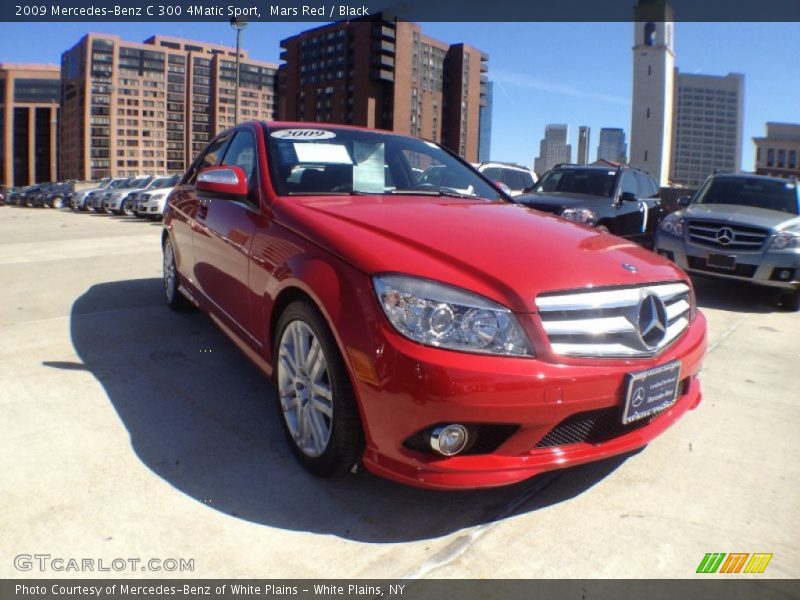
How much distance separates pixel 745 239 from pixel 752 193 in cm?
169

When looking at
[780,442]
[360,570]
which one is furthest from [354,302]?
[780,442]

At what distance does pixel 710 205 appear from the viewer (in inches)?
321

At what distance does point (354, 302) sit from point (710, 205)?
7.24 meters

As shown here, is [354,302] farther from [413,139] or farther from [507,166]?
[507,166]

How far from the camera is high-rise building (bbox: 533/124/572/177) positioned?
517 feet

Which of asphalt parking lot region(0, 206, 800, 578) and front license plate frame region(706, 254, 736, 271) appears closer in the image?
asphalt parking lot region(0, 206, 800, 578)

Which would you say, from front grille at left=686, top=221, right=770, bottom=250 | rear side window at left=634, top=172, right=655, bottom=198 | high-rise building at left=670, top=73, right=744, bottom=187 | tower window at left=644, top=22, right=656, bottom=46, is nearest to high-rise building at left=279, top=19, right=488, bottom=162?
tower window at left=644, top=22, right=656, bottom=46

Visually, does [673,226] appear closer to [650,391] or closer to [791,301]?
[791,301]

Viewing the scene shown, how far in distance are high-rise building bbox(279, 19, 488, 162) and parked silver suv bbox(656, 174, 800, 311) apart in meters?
86.7

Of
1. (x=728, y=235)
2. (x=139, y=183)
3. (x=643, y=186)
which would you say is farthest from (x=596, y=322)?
(x=139, y=183)

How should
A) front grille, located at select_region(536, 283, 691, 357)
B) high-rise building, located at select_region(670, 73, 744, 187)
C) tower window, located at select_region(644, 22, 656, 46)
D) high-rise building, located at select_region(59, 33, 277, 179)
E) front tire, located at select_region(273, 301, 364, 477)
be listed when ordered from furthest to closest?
high-rise building, located at select_region(670, 73, 744, 187) < high-rise building, located at select_region(59, 33, 277, 179) < tower window, located at select_region(644, 22, 656, 46) < front tire, located at select_region(273, 301, 364, 477) < front grille, located at select_region(536, 283, 691, 357)

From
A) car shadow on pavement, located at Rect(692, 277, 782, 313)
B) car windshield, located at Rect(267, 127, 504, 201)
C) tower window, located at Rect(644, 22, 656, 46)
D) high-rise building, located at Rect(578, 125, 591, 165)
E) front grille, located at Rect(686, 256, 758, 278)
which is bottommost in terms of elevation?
car shadow on pavement, located at Rect(692, 277, 782, 313)

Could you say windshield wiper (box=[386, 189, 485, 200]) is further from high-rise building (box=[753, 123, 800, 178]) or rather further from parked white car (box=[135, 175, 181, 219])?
high-rise building (box=[753, 123, 800, 178])

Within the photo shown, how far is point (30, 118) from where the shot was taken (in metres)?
148
